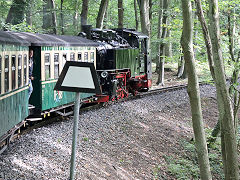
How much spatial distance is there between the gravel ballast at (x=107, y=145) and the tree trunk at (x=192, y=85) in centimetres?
184

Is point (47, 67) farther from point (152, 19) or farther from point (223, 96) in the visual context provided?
point (152, 19)

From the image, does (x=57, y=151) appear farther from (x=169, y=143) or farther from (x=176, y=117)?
(x=176, y=117)

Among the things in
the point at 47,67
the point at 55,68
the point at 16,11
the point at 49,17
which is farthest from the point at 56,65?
the point at 49,17

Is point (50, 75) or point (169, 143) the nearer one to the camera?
point (50, 75)

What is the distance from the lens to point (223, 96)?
27.8 feet

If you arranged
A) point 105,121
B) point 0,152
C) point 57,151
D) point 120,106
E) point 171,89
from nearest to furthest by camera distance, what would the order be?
point 0,152 → point 57,151 → point 105,121 → point 120,106 → point 171,89

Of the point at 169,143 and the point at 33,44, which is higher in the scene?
the point at 33,44

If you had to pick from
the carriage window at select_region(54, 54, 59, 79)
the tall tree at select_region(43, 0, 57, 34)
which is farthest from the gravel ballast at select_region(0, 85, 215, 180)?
the tall tree at select_region(43, 0, 57, 34)

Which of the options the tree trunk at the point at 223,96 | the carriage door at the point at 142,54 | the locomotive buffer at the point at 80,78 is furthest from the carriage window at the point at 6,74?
the carriage door at the point at 142,54

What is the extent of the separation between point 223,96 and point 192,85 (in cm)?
113

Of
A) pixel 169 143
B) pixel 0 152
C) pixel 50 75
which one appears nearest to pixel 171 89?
pixel 169 143

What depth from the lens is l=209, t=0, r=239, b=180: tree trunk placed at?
323 inches

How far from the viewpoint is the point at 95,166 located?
8.12m

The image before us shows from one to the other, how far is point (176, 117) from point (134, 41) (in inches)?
190
